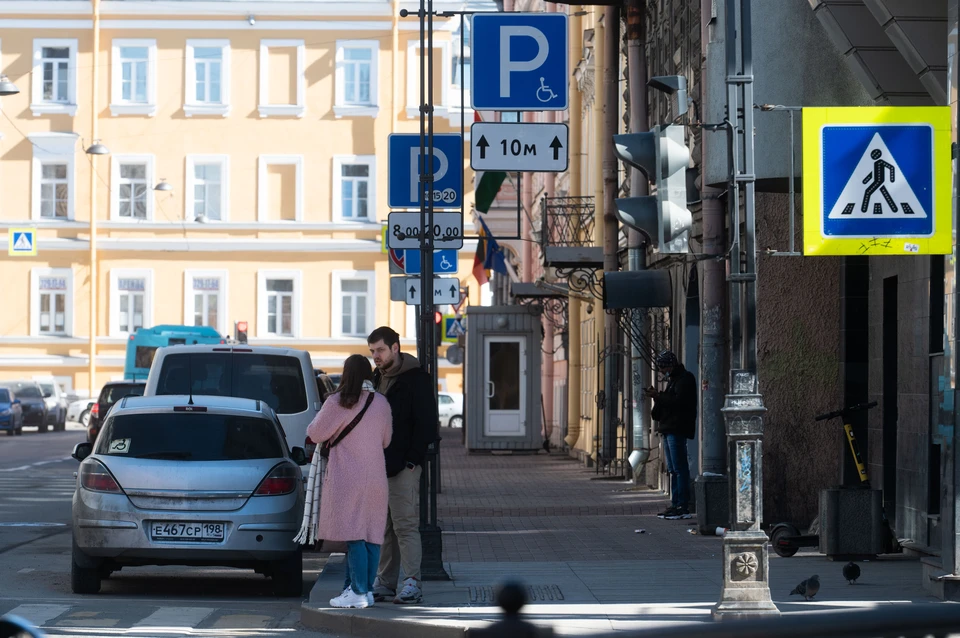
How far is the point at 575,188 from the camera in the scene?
33.4 metres

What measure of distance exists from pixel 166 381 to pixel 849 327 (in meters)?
6.56

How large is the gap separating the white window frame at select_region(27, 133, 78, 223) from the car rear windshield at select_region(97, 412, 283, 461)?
45.8 m

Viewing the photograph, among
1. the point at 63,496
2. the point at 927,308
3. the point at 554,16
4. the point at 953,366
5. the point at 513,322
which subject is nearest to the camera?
the point at 953,366

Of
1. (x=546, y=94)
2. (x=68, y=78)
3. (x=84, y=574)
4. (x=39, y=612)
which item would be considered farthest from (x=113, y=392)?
(x=68, y=78)

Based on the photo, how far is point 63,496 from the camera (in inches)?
932

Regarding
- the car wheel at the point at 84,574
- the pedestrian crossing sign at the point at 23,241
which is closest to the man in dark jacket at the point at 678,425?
the car wheel at the point at 84,574

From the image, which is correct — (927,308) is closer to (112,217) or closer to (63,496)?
(63,496)

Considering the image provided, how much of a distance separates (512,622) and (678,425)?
1563 cm

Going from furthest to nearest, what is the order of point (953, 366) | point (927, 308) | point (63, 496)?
point (63, 496), point (927, 308), point (953, 366)

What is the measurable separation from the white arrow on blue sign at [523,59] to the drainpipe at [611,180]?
9.80 m

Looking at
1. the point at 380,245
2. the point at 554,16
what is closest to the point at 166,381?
the point at 554,16

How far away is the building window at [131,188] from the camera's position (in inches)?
2248

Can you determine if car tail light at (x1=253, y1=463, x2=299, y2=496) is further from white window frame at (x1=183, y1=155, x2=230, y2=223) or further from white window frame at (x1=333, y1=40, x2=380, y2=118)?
white window frame at (x1=333, y1=40, x2=380, y2=118)

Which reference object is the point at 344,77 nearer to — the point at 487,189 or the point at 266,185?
the point at 266,185
